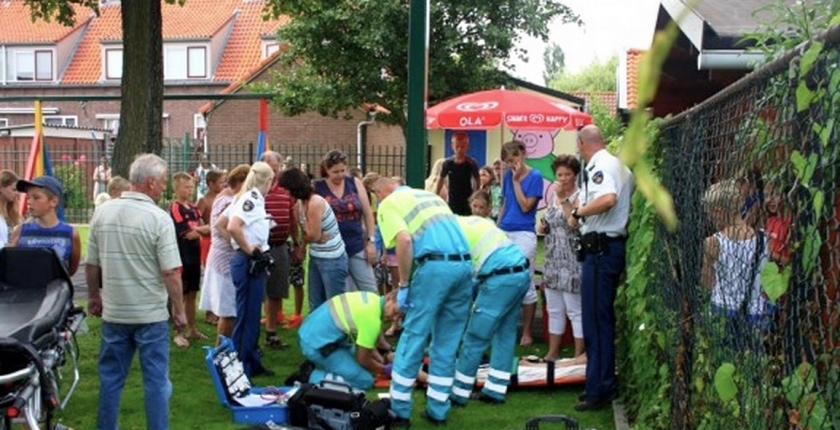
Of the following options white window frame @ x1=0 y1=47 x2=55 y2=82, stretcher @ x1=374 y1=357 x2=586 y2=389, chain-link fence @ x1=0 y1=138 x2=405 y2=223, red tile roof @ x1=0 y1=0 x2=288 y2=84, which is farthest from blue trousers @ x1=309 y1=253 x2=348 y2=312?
white window frame @ x1=0 y1=47 x2=55 y2=82

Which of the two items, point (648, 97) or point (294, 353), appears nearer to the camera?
point (648, 97)

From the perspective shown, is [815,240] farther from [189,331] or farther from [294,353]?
[189,331]

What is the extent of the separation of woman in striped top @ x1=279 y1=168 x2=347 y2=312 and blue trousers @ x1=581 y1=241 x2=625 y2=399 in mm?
2669

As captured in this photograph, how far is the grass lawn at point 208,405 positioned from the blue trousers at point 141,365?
0.94 metres

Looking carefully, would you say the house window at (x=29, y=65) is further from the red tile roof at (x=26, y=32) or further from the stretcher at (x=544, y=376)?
the stretcher at (x=544, y=376)

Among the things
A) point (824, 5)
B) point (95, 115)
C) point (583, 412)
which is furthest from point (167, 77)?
point (824, 5)

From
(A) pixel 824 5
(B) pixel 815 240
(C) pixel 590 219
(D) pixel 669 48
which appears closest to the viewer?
(D) pixel 669 48

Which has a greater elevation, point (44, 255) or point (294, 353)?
point (44, 255)

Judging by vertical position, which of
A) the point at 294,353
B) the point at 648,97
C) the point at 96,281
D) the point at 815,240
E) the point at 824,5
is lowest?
the point at 294,353

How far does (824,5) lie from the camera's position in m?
3.06

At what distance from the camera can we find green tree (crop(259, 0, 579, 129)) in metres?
23.8

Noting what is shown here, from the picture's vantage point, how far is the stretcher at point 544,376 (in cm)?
858

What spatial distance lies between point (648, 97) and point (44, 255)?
6335mm

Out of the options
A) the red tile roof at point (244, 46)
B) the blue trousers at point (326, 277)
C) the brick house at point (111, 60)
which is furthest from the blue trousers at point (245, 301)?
the red tile roof at point (244, 46)
